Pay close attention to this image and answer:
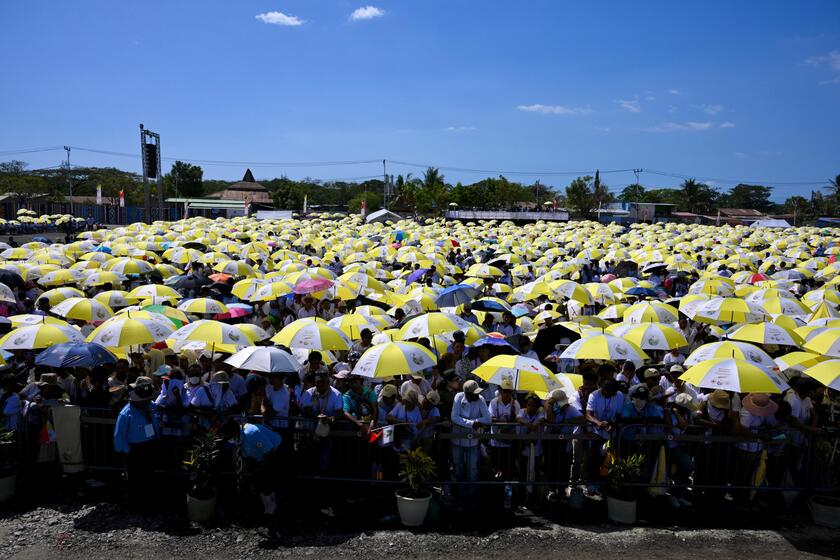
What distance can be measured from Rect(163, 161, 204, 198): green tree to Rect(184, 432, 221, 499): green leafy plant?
91721 mm

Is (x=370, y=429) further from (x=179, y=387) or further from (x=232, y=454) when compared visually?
(x=179, y=387)

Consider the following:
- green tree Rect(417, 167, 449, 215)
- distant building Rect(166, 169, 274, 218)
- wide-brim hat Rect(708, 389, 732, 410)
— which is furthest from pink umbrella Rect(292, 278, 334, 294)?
green tree Rect(417, 167, 449, 215)

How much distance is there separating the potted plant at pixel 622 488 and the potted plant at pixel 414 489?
1863 mm

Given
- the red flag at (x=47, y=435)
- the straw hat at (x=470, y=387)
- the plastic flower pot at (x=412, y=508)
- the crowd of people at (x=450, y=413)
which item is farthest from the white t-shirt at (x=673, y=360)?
the red flag at (x=47, y=435)

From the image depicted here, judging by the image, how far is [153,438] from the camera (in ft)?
22.1

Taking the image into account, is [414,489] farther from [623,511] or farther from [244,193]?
[244,193]

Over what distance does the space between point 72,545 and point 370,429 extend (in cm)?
296

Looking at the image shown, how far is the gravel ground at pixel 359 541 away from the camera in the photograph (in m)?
5.99

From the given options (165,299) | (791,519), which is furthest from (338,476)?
(165,299)

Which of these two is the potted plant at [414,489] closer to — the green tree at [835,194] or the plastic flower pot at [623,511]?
the plastic flower pot at [623,511]

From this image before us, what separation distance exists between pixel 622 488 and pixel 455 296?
21.8 ft

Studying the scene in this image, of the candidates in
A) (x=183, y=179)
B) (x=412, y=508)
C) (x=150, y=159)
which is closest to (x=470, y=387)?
(x=412, y=508)

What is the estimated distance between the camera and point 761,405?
22.9 ft

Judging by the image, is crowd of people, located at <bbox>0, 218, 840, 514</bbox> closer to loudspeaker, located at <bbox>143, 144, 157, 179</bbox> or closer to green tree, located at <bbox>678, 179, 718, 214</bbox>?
loudspeaker, located at <bbox>143, 144, 157, 179</bbox>
